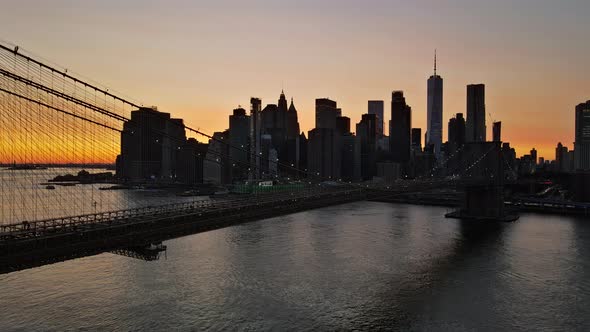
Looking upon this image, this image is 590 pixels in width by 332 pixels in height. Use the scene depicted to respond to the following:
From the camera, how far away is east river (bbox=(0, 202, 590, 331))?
19.5 m

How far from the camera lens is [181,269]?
93.0 ft

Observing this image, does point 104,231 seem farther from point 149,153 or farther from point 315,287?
Answer: point 149,153

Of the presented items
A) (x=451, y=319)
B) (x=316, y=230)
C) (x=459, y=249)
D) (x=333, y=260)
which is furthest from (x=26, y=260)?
(x=316, y=230)

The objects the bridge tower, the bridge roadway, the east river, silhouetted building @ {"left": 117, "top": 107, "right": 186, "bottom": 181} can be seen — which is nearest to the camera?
the bridge roadway

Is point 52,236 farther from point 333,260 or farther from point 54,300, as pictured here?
point 333,260

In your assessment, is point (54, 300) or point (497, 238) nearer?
point (54, 300)

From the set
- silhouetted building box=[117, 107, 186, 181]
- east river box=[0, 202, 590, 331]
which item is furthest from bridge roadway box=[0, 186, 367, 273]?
silhouetted building box=[117, 107, 186, 181]

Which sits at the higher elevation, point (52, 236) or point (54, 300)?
point (52, 236)

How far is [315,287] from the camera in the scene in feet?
79.4

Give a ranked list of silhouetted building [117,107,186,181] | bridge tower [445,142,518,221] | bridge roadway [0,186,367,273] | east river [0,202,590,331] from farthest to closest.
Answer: silhouetted building [117,107,186,181] → bridge tower [445,142,518,221] → east river [0,202,590,331] → bridge roadway [0,186,367,273]

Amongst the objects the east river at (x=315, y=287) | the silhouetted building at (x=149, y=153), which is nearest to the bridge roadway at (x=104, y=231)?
the east river at (x=315, y=287)

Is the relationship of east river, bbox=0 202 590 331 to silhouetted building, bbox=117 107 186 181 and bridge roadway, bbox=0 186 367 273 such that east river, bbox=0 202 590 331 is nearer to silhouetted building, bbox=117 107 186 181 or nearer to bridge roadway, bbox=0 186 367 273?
bridge roadway, bbox=0 186 367 273

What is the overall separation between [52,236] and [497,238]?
38769mm

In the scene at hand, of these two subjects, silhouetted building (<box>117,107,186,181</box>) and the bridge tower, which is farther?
silhouetted building (<box>117,107,186,181</box>)
